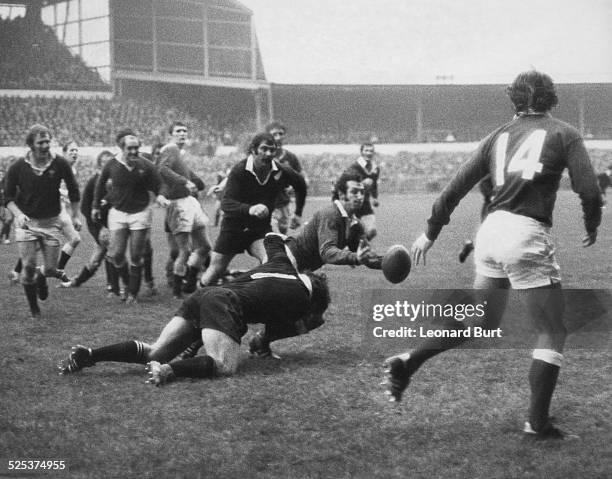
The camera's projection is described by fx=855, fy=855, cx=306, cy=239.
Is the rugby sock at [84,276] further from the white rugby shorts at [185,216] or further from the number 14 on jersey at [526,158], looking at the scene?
the number 14 on jersey at [526,158]

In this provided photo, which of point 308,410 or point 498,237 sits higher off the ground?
point 498,237

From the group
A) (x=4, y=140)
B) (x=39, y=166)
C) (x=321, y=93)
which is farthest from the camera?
(x=321, y=93)

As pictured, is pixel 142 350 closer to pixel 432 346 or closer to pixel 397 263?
pixel 397 263

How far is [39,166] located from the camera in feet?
27.3

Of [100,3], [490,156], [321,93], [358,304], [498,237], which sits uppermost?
[100,3]

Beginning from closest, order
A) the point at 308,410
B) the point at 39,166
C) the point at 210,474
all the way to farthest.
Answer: the point at 210,474 → the point at 308,410 → the point at 39,166

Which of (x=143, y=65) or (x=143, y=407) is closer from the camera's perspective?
(x=143, y=407)

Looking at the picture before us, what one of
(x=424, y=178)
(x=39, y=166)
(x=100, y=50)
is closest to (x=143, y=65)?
(x=100, y=50)

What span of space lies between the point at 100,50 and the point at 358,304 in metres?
33.4

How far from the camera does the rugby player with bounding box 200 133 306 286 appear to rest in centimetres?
767

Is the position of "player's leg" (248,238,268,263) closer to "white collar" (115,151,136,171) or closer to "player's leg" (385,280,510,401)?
"white collar" (115,151,136,171)

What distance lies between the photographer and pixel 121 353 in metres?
5.53

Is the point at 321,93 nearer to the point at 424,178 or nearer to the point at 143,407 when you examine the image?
the point at 424,178

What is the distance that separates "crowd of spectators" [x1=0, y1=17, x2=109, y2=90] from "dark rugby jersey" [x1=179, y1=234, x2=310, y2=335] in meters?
33.1
